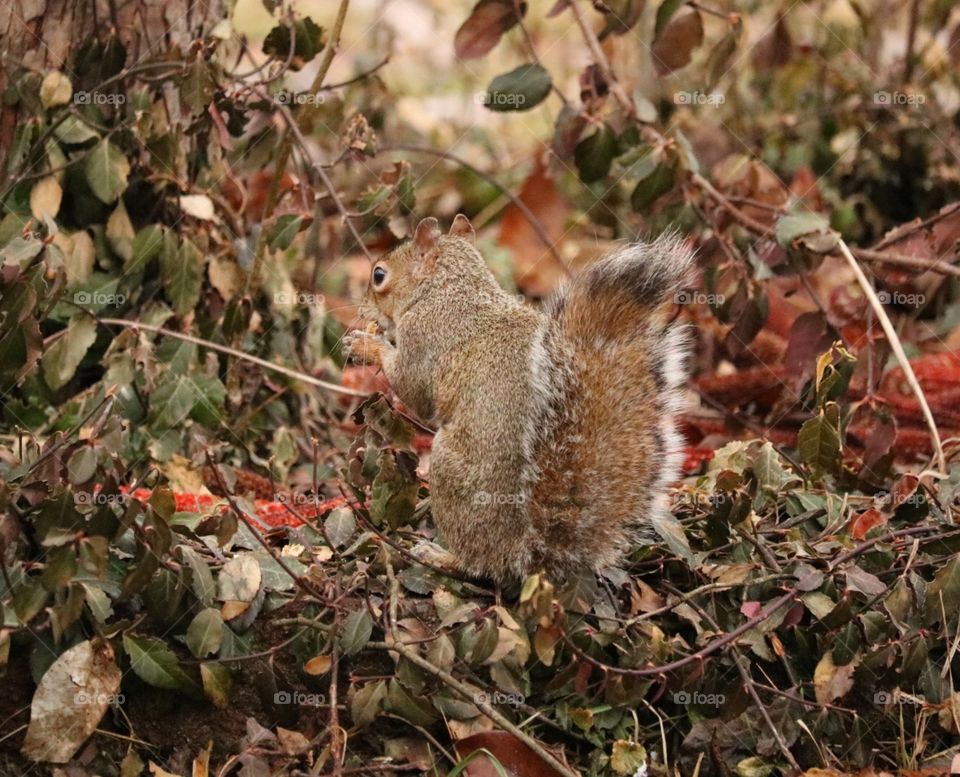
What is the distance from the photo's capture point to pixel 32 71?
11.4ft

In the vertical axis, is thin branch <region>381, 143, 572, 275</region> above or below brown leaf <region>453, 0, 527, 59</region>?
below

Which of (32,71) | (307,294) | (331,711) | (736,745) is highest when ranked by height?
(32,71)

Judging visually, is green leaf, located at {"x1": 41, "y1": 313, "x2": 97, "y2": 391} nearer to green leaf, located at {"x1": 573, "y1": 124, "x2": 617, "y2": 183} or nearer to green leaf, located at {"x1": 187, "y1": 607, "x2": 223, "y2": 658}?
green leaf, located at {"x1": 187, "y1": 607, "x2": 223, "y2": 658}

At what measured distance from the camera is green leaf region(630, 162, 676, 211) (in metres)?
3.81

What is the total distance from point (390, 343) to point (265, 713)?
1021 millimetres

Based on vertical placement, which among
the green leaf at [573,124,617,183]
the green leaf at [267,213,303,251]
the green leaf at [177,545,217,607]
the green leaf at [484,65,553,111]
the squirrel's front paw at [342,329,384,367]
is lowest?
the green leaf at [177,545,217,607]

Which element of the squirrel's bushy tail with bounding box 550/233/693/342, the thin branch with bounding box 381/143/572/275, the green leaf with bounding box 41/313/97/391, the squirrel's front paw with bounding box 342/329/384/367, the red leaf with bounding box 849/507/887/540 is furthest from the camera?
the thin branch with bounding box 381/143/572/275

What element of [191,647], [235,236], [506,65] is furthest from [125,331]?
[506,65]

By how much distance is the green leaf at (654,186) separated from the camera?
3809 mm

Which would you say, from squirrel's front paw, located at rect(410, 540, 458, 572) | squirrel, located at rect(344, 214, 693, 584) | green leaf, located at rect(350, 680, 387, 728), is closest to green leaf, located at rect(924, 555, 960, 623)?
squirrel, located at rect(344, 214, 693, 584)

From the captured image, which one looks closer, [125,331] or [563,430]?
[563,430]

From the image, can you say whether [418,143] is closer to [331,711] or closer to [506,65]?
[506,65]

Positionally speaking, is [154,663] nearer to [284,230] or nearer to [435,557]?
[435,557]

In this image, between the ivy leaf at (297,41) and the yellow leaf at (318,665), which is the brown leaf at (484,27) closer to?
the ivy leaf at (297,41)
